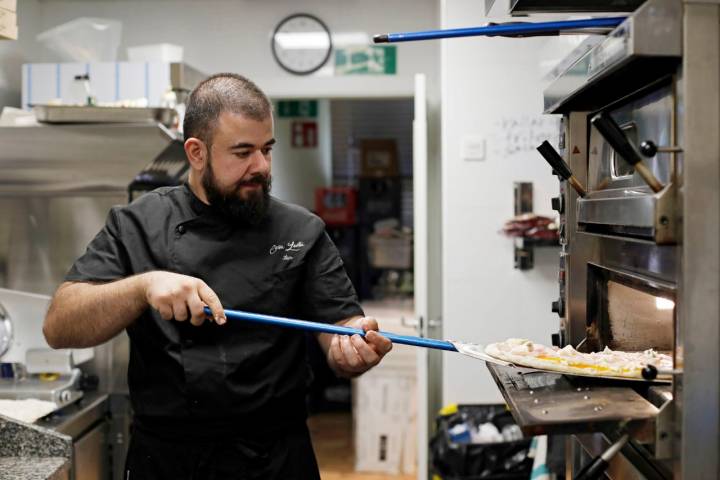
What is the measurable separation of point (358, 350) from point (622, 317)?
1.82ft

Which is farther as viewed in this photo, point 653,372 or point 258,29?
point 258,29

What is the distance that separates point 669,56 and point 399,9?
337 cm

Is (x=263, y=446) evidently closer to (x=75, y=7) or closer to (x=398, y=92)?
(x=398, y=92)

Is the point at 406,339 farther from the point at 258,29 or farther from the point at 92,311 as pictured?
the point at 258,29

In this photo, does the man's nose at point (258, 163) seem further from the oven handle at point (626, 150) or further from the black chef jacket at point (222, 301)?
→ the oven handle at point (626, 150)

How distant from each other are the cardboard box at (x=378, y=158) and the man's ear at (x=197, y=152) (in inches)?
156

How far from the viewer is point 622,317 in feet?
4.60

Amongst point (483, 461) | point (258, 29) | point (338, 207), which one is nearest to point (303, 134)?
point (338, 207)

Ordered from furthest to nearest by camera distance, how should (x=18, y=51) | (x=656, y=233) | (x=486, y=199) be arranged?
(x=18, y=51)
(x=486, y=199)
(x=656, y=233)

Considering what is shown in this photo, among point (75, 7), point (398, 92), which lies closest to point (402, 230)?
point (398, 92)

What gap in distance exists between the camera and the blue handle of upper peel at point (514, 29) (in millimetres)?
1153

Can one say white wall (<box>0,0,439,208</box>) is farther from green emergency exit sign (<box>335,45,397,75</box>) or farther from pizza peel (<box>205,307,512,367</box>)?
pizza peel (<box>205,307,512,367</box>)

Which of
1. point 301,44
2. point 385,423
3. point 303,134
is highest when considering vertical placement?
point 301,44

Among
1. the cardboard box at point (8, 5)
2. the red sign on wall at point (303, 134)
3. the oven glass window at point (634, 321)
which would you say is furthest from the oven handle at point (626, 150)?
the red sign on wall at point (303, 134)
